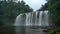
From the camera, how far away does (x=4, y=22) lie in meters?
59.4

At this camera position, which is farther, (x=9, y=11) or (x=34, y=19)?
(x=9, y=11)

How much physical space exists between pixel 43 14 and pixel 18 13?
1200cm

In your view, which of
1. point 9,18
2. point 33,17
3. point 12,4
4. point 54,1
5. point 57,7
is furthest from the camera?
point 12,4

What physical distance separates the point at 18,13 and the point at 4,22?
302 inches

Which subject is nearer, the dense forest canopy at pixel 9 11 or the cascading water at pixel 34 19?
the cascading water at pixel 34 19

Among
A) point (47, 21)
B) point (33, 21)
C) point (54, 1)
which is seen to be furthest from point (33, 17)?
point (54, 1)

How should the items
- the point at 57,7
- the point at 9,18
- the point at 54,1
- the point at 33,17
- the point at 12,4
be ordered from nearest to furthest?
the point at 57,7 < the point at 54,1 < the point at 33,17 < the point at 9,18 < the point at 12,4

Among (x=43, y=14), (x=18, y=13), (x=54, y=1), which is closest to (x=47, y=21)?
(x=43, y=14)

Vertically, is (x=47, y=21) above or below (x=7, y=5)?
below

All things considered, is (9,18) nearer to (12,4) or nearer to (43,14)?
(12,4)

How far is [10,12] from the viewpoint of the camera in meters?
63.4

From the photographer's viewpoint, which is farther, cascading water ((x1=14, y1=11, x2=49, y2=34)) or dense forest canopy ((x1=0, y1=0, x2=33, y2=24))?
dense forest canopy ((x1=0, y1=0, x2=33, y2=24))

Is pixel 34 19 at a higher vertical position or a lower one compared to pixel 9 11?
lower

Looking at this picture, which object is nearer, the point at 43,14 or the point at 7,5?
the point at 43,14
